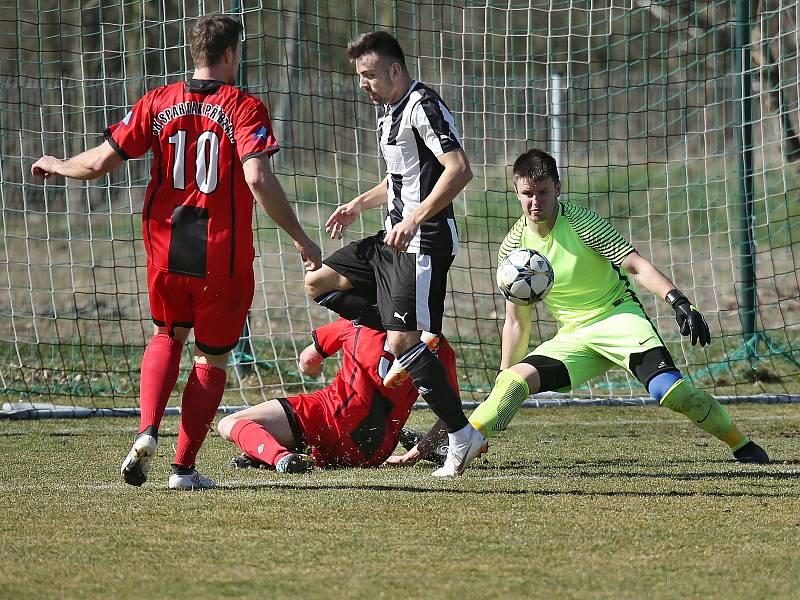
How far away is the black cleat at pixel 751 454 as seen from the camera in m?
5.66

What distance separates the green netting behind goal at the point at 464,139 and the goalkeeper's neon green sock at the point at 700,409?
110 inches

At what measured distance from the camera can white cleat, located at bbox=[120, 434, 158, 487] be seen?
4.51 meters

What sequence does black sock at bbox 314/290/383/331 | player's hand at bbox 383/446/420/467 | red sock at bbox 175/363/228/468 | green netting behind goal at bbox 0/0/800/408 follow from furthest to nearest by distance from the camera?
green netting behind goal at bbox 0/0/800/408 → black sock at bbox 314/290/383/331 → player's hand at bbox 383/446/420/467 → red sock at bbox 175/363/228/468

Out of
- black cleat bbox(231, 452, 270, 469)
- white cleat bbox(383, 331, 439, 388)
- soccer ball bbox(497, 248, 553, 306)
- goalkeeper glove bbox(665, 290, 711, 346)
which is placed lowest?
black cleat bbox(231, 452, 270, 469)

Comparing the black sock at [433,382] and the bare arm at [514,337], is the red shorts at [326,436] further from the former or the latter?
the bare arm at [514,337]

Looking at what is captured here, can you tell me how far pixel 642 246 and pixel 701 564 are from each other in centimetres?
1183

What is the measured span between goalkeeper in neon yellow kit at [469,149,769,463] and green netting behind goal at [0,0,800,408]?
2.47 meters

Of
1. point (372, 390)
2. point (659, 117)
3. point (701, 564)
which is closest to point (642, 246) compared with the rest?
point (659, 117)

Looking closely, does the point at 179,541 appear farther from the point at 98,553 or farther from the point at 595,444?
the point at 595,444

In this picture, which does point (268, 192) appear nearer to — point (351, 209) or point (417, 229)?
point (417, 229)

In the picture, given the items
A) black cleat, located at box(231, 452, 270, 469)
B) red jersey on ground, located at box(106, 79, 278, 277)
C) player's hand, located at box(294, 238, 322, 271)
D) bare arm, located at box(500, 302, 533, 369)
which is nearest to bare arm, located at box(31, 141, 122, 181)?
red jersey on ground, located at box(106, 79, 278, 277)

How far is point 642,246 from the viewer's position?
15047mm

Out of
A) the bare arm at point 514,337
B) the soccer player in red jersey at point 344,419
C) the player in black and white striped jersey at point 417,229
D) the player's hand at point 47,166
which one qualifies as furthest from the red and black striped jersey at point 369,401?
the player's hand at point 47,166

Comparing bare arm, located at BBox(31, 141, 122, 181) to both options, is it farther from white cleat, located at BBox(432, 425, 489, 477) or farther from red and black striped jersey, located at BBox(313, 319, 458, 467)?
white cleat, located at BBox(432, 425, 489, 477)
